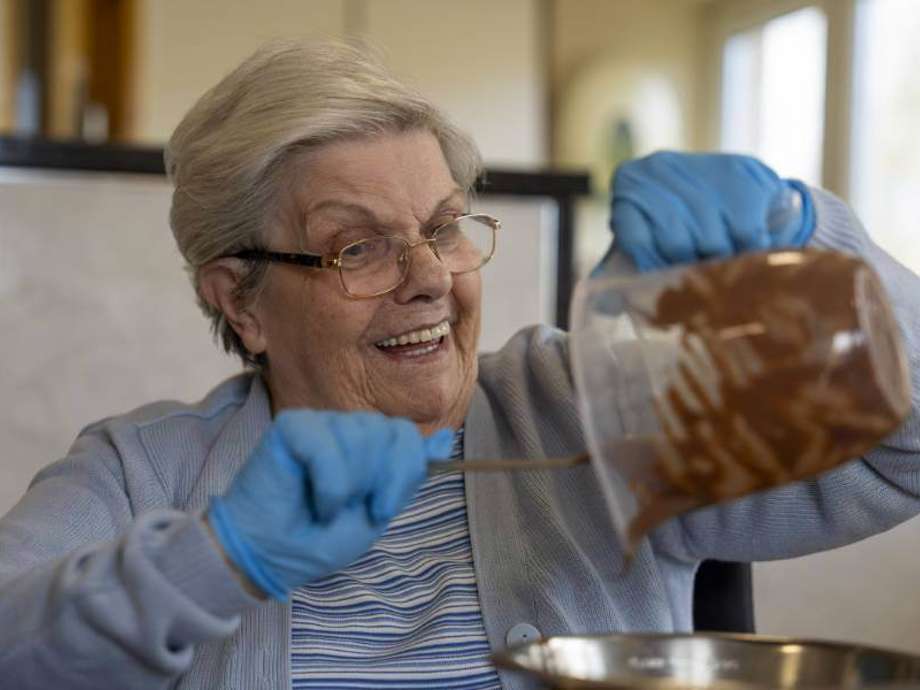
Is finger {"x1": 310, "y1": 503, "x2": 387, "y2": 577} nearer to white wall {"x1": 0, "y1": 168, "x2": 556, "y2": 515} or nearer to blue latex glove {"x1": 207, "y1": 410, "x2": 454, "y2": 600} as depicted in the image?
blue latex glove {"x1": 207, "y1": 410, "x2": 454, "y2": 600}

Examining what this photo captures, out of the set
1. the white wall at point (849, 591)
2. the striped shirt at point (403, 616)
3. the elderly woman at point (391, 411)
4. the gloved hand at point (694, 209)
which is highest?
the gloved hand at point (694, 209)

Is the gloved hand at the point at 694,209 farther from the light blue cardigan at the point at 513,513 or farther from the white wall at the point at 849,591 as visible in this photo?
the white wall at the point at 849,591

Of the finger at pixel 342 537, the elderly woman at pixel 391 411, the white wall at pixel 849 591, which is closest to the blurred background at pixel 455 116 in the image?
the elderly woman at pixel 391 411

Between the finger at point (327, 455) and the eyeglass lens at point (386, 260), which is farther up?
the eyeglass lens at point (386, 260)

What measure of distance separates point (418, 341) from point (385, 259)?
0.09 m

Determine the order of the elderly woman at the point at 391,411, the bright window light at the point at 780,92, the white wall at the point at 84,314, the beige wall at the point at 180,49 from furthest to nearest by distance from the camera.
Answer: the bright window light at the point at 780,92 → the beige wall at the point at 180,49 → the white wall at the point at 84,314 → the elderly woman at the point at 391,411

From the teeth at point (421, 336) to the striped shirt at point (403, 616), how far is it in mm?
152

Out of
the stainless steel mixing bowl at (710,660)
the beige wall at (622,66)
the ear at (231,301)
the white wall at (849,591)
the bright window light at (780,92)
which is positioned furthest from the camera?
the beige wall at (622,66)

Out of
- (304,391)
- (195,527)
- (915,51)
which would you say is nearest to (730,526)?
(304,391)

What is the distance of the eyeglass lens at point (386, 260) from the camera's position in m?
1.36

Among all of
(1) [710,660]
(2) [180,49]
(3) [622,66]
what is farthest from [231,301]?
(3) [622,66]

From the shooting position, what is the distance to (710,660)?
879 mm

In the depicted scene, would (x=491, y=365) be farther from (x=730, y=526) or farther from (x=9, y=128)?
(x=9, y=128)

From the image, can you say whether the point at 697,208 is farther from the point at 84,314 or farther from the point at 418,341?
the point at 84,314
